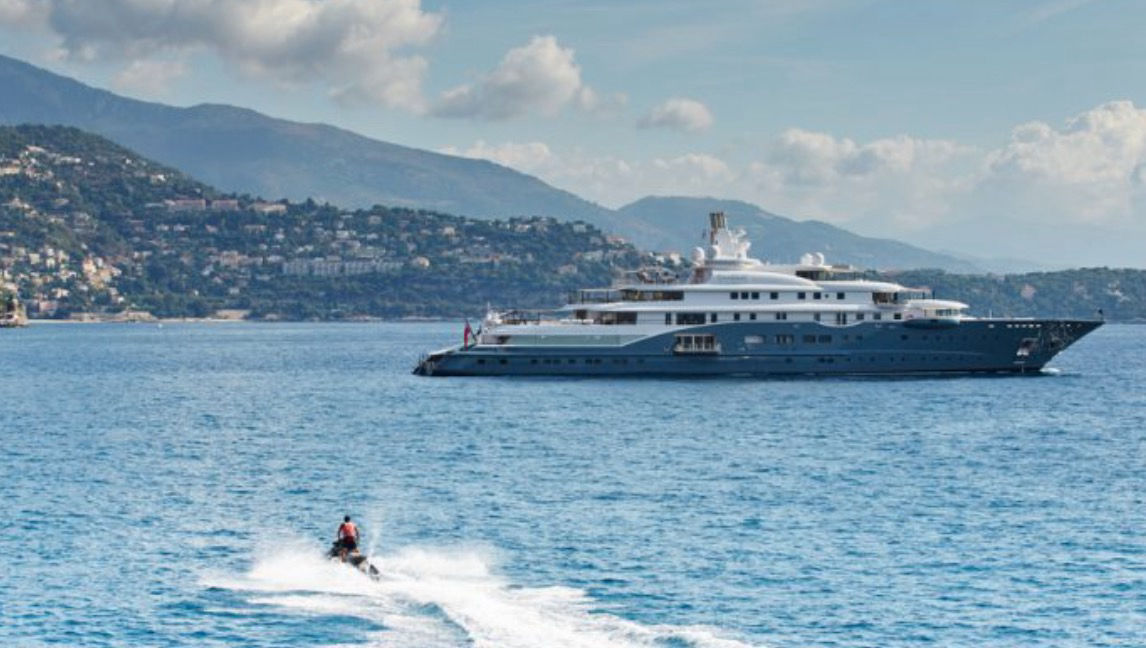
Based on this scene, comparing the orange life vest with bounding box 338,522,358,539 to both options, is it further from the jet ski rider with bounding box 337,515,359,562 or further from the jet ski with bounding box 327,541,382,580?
the jet ski with bounding box 327,541,382,580

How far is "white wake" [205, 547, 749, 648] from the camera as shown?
36656 mm

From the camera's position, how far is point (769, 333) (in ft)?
329

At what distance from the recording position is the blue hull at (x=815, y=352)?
10044cm

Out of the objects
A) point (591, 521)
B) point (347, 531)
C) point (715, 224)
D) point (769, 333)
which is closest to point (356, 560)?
point (347, 531)

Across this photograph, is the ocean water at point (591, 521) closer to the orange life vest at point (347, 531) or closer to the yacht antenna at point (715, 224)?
the orange life vest at point (347, 531)

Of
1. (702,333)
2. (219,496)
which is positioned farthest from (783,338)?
(219,496)

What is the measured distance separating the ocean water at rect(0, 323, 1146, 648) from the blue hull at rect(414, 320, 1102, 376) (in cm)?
637

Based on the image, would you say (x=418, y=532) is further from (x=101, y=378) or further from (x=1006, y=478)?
(x=101, y=378)

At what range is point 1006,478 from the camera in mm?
60312

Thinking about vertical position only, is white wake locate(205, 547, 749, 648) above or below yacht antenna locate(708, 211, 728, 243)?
below

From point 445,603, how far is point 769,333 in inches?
2461

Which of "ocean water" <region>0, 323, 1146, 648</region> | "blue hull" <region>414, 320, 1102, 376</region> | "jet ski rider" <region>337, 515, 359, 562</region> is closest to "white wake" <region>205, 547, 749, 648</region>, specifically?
"ocean water" <region>0, 323, 1146, 648</region>

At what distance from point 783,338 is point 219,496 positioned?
164ft

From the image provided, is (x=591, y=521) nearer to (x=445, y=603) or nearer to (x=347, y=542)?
(x=347, y=542)
